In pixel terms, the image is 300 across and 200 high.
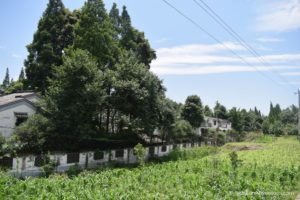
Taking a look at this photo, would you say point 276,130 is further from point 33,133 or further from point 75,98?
point 33,133

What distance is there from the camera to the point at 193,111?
4266 cm

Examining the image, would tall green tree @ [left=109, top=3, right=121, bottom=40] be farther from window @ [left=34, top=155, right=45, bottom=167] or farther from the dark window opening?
window @ [left=34, top=155, right=45, bottom=167]

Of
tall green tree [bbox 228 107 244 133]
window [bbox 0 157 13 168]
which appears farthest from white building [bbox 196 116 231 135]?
window [bbox 0 157 13 168]

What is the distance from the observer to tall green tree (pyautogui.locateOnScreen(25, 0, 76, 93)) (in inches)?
1258

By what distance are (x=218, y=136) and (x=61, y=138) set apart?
31.5 metres

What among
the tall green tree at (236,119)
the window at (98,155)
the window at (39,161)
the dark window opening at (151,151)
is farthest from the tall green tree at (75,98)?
the tall green tree at (236,119)

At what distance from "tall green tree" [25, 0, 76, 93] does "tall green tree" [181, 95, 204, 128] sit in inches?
714

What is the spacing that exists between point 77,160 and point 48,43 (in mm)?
17478

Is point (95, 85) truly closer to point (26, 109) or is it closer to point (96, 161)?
point (96, 161)

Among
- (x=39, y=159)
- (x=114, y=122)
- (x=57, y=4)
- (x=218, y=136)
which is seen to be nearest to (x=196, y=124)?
(x=218, y=136)

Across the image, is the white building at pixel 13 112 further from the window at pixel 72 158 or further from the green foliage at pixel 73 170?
the green foliage at pixel 73 170

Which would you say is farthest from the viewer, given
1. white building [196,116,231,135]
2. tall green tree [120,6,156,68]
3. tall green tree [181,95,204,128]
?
white building [196,116,231,135]

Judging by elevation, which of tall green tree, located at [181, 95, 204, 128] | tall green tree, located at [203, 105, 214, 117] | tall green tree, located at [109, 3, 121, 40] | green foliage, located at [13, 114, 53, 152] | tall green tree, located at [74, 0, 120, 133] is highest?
tall green tree, located at [109, 3, 121, 40]

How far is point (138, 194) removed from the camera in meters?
12.3
